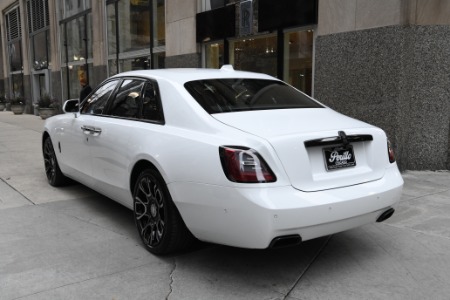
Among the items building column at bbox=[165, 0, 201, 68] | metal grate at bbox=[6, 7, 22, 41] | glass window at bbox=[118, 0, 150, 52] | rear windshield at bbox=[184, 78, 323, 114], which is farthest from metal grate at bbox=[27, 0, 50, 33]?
rear windshield at bbox=[184, 78, 323, 114]

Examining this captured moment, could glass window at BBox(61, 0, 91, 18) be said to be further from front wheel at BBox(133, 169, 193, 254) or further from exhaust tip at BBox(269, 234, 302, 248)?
exhaust tip at BBox(269, 234, 302, 248)

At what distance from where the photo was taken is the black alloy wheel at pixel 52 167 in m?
6.08

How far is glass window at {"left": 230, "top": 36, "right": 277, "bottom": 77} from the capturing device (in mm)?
9547

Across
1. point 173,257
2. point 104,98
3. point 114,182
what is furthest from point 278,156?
point 104,98

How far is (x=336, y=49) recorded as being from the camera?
776 cm

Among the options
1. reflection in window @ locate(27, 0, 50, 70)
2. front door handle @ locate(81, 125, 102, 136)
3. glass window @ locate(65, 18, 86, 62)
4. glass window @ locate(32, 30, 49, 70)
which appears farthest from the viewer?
glass window @ locate(32, 30, 49, 70)

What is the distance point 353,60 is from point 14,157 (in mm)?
6695

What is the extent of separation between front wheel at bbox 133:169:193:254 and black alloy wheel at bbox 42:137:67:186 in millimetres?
2526

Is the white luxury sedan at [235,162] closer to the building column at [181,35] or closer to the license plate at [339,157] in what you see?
the license plate at [339,157]

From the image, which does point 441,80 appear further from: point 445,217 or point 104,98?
point 104,98

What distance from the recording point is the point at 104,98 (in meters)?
4.98

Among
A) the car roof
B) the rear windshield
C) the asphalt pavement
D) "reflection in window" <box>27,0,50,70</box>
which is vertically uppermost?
"reflection in window" <box>27,0,50,70</box>

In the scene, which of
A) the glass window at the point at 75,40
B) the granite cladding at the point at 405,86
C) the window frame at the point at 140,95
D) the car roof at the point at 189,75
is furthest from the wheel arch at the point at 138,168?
the glass window at the point at 75,40

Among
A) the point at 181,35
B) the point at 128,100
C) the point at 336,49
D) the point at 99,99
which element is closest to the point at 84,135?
the point at 99,99
